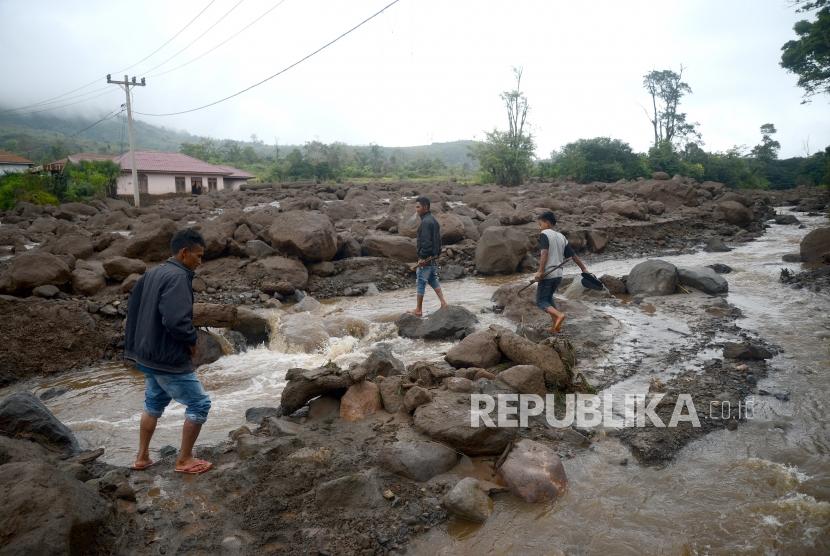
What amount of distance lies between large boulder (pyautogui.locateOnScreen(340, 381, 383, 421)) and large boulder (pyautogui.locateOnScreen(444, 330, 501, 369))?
117 centimetres

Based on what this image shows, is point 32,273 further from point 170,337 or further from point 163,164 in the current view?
point 163,164

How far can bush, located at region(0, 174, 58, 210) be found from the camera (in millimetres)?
24188

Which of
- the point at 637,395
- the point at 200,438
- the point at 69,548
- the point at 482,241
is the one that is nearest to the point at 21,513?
the point at 69,548

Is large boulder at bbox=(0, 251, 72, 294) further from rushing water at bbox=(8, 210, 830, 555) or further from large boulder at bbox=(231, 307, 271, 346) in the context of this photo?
large boulder at bbox=(231, 307, 271, 346)

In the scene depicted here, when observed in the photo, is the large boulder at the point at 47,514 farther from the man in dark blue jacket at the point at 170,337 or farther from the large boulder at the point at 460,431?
the large boulder at the point at 460,431

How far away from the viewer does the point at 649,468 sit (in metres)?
4.15

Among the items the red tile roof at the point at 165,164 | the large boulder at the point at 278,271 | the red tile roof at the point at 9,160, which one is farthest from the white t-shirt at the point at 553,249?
the red tile roof at the point at 9,160

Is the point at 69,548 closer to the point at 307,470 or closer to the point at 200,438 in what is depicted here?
the point at 307,470

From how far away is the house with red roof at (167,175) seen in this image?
3556cm

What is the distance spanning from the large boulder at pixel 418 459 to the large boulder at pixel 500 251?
9259mm

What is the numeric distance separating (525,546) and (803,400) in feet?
11.9

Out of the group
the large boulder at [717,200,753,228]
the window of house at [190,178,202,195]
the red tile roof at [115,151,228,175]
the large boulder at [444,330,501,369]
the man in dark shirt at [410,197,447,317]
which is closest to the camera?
the large boulder at [444,330,501,369]

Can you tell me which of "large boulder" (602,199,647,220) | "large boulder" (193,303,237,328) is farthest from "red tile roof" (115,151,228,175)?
"large boulder" (193,303,237,328)

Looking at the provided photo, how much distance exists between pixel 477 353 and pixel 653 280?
18.5 feet
